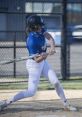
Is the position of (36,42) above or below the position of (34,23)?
below

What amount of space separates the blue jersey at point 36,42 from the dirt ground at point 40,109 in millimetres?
1132

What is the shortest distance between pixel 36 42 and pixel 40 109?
1414 mm

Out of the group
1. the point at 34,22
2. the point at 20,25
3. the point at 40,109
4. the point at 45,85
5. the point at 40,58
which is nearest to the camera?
the point at 40,58

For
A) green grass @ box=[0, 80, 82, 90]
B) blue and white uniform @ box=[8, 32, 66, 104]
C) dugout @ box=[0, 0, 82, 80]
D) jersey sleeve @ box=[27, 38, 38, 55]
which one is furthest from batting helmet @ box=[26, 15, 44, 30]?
dugout @ box=[0, 0, 82, 80]

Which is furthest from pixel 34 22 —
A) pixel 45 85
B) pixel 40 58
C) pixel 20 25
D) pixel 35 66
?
pixel 20 25

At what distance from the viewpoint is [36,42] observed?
8.77 m

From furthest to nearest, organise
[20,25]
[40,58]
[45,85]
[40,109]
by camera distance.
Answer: [20,25] < [45,85] < [40,109] < [40,58]

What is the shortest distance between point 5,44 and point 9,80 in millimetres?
997

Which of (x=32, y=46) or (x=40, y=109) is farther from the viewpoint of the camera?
(x=40, y=109)

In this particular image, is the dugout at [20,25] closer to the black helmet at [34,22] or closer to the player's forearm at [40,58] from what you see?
the black helmet at [34,22]

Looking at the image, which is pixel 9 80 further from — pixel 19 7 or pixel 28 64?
pixel 28 64

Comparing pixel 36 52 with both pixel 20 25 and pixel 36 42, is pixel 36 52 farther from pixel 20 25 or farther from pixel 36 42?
pixel 20 25

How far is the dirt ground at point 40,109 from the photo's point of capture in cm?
895

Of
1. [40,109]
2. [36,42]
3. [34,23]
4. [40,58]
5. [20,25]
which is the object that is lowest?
[40,109]
